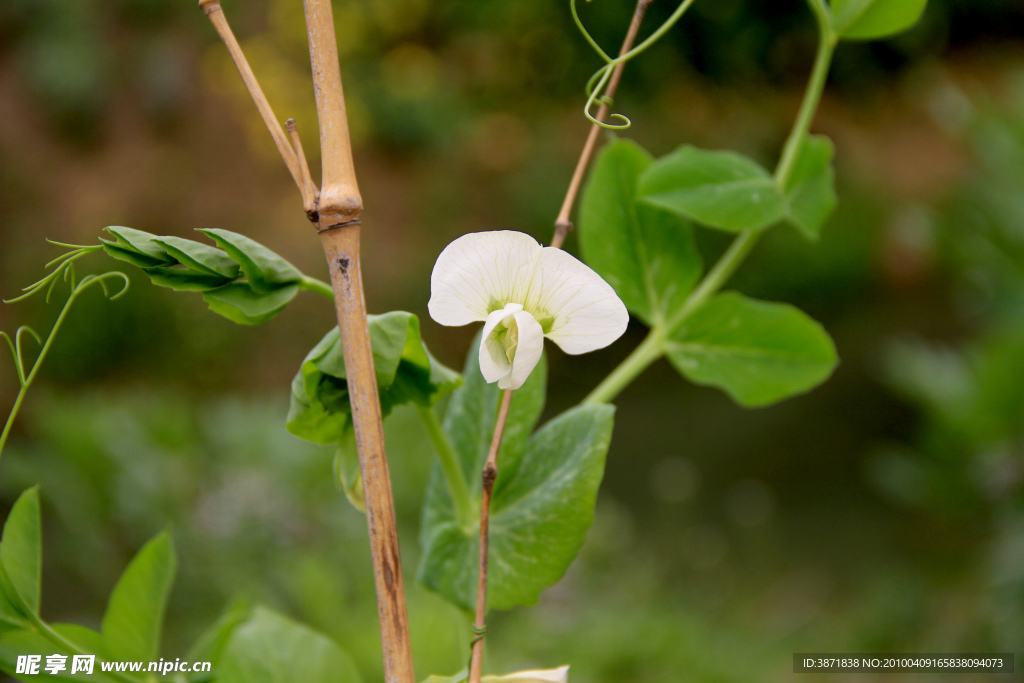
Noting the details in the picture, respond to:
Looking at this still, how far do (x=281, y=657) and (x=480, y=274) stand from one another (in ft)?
0.56

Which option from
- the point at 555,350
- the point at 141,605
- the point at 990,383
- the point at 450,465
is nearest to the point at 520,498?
the point at 450,465

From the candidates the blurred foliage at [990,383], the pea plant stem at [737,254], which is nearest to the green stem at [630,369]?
the pea plant stem at [737,254]

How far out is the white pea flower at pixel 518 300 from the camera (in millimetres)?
164

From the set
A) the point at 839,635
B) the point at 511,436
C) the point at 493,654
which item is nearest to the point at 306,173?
the point at 511,436

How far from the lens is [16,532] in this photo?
20 cm

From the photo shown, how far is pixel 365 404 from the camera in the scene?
0.54ft

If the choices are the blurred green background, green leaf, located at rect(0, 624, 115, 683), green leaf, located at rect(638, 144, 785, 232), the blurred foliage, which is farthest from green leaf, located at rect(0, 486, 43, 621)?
the blurred foliage

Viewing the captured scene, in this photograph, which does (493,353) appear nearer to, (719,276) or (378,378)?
(378,378)

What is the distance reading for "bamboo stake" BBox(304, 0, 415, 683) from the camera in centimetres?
16

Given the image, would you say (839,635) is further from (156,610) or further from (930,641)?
(156,610)

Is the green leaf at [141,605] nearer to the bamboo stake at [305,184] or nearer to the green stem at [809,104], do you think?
the bamboo stake at [305,184]

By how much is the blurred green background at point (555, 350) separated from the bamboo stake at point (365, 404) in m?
0.35

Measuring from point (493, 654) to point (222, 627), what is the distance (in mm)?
1255

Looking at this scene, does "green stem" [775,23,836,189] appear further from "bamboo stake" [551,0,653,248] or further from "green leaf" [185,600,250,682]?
"green leaf" [185,600,250,682]
